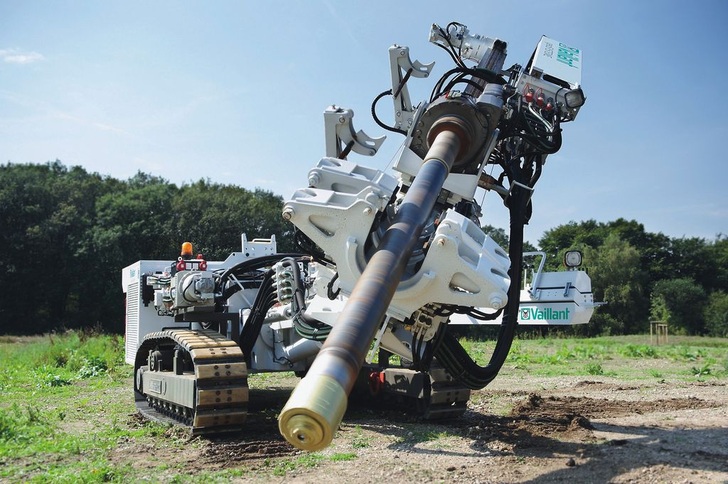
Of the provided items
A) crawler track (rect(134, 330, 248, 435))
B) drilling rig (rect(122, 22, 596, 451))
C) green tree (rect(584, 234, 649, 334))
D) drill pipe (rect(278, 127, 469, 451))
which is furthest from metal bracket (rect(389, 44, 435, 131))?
green tree (rect(584, 234, 649, 334))

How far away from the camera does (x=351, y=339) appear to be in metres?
3.64

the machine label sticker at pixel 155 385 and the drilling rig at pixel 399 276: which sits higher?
the drilling rig at pixel 399 276

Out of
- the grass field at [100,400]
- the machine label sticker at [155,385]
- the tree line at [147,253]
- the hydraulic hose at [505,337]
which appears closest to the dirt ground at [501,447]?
the grass field at [100,400]

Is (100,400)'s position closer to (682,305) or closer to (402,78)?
(402,78)

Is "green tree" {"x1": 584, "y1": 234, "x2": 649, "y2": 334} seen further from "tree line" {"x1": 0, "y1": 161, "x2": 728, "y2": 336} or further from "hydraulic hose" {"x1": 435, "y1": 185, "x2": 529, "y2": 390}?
"hydraulic hose" {"x1": 435, "y1": 185, "x2": 529, "y2": 390}

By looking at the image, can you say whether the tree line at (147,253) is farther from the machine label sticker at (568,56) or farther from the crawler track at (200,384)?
the machine label sticker at (568,56)

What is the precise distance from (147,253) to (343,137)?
38436mm

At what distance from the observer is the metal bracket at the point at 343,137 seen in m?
6.83

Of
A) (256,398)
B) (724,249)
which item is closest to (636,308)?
(724,249)

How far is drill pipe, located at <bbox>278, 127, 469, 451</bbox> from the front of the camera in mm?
3357

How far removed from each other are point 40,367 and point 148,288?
7.39 metres

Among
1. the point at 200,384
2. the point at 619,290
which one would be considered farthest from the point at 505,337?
the point at 619,290

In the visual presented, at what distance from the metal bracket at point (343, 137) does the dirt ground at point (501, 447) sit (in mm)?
2823

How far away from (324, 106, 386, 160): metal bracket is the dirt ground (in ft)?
9.26
